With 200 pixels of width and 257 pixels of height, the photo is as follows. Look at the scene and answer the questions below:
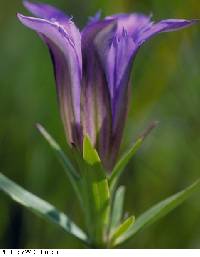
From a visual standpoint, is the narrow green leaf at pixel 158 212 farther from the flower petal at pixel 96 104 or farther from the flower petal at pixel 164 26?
the flower petal at pixel 164 26

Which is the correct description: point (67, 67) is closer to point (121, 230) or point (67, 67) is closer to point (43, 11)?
point (43, 11)

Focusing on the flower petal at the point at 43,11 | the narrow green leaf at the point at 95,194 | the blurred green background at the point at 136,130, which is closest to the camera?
the narrow green leaf at the point at 95,194

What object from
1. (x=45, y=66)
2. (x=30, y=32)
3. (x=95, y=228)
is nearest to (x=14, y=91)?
(x=45, y=66)

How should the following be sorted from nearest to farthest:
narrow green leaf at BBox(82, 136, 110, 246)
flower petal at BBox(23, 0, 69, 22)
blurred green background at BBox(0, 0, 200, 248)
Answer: narrow green leaf at BBox(82, 136, 110, 246) < flower petal at BBox(23, 0, 69, 22) < blurred green background at BBox(0, 0, 200, 248)

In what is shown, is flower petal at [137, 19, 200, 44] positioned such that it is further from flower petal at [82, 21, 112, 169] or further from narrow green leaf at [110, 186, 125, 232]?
narrow green leaf at [110, 186, 125, 232]

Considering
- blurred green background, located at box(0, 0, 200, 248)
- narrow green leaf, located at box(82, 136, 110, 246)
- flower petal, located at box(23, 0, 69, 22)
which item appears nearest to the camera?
narrow green leaf, located at box(82, 136, 110, 246)

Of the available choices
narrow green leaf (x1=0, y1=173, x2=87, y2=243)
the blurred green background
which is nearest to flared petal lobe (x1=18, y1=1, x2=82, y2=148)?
narrow green leaf (x1=0, y1=173, x2=87, y2=243)

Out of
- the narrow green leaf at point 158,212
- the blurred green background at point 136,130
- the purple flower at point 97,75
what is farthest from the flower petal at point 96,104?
the blurred green background at point 136,130
